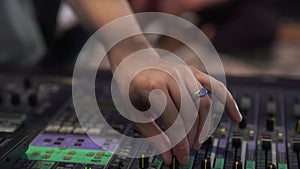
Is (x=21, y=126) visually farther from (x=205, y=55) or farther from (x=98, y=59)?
(x=205, y=55)

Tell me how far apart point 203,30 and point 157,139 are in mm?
1388

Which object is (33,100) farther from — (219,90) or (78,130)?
(219,90)

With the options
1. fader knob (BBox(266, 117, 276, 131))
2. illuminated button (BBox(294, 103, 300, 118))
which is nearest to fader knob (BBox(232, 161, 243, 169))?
fader knob (BBox(266, 117, 276, 131))

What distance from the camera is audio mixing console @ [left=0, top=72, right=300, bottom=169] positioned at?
3.38 ft

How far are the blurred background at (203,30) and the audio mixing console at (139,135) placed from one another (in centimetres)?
32

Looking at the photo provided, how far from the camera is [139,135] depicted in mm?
1141

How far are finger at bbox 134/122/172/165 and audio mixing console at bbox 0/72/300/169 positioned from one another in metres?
0.02

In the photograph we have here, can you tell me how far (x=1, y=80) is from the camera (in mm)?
1511

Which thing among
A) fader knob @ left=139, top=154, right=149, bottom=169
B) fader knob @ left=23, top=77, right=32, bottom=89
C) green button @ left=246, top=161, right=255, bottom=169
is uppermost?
fader knob @ left=23, top=77, right=32, bottom=89

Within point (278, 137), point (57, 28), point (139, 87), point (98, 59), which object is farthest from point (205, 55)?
point (57, 28)

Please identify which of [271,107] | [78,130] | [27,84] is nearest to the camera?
[78,130]

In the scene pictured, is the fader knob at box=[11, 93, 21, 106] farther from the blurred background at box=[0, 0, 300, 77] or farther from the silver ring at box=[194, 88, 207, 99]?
the silver ring at box=[194, 88, 207, 99]

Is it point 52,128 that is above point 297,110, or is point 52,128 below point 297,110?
below

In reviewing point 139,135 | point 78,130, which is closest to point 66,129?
point 78,130
